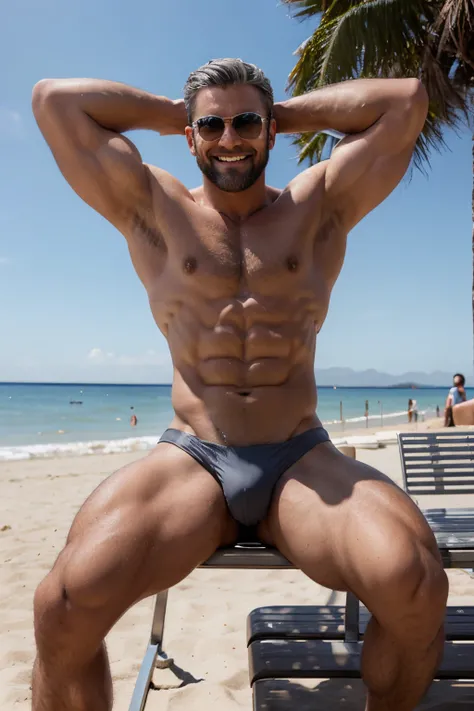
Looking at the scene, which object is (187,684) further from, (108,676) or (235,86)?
(235,86)

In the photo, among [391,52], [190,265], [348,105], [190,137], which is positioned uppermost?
[391,52]

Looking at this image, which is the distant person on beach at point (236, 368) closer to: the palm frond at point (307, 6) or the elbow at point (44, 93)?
the elbow at point (44, 93)

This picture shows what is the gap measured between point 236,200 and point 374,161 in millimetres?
498

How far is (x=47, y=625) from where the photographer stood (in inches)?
52.7

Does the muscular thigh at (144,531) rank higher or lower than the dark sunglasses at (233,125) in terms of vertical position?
lower

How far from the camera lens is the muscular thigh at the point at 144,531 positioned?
137 cm

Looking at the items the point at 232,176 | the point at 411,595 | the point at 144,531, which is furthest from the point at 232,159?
the point at 411,595

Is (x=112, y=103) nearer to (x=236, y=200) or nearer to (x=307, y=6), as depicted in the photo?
(x=236, y=200)

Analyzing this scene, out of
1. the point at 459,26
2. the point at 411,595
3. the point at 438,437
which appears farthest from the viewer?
the point at 459,26

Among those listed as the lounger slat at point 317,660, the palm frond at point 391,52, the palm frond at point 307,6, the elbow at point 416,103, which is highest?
the palm frond at point 307,6

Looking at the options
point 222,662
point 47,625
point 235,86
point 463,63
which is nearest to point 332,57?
point 463,63

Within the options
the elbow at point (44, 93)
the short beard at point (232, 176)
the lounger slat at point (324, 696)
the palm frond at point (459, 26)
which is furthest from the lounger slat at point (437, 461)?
the palm frond at point (459, 26)

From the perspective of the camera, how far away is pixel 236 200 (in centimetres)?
204

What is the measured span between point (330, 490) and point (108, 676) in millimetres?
742
